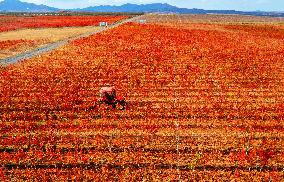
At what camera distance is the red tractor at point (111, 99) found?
51.5 feet

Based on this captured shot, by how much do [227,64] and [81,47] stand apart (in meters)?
15.0

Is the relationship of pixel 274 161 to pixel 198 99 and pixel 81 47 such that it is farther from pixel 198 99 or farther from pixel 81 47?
pixel 81 47

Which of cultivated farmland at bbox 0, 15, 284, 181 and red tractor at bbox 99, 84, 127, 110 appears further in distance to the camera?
red tractor at bbox 99, 84, 127, 110

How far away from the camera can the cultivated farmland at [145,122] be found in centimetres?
1030

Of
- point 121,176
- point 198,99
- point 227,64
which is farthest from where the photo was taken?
point 227,64

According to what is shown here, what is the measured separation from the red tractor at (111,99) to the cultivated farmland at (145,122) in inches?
19.6

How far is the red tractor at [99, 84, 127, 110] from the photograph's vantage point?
15703 millimetres

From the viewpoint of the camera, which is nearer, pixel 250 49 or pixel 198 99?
pixel 198 99

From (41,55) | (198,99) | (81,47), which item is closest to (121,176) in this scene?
(198,99)

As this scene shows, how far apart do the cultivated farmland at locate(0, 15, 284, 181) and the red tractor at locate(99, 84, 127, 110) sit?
499 mm

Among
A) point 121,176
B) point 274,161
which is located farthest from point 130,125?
point 274,161

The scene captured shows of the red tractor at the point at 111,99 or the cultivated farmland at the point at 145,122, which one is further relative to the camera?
the red tractor at the point at 111,99

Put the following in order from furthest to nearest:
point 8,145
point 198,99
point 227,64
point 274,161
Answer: point 227,64, point 198,99, point 8,145, point 274,161

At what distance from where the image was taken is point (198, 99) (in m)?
17.2
